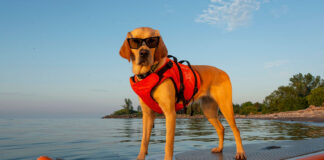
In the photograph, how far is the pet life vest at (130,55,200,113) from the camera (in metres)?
3.57

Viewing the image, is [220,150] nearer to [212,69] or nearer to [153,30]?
[212,69]

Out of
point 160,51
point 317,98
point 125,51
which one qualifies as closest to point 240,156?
point 160,51

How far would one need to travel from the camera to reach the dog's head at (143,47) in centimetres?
334

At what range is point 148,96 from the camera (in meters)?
3.66

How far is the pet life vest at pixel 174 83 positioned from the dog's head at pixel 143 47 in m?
0.25

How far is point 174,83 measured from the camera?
3809mm

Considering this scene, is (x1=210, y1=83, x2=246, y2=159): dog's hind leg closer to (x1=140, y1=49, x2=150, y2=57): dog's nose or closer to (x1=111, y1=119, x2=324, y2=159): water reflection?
(x1=140, y1=49, x2=150, y2=57): dog's nose

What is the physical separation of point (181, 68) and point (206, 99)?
128 cm

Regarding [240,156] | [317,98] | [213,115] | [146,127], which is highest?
[317,98]

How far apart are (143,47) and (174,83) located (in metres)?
0.87

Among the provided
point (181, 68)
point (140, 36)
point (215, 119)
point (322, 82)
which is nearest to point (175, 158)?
point (215, 119)

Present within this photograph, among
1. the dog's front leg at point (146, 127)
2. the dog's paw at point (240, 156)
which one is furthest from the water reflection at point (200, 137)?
the dog's paw at point (240, 156)

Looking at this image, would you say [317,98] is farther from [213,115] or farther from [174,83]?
[174,83]

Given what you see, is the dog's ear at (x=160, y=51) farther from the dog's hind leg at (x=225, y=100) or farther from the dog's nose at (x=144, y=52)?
the dog's hind leg at (x=225, y=100)
